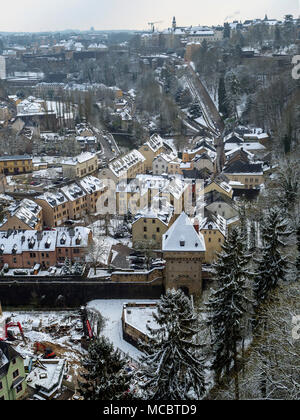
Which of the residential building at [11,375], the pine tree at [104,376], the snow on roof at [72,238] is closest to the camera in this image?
the pine tree at [104,376]

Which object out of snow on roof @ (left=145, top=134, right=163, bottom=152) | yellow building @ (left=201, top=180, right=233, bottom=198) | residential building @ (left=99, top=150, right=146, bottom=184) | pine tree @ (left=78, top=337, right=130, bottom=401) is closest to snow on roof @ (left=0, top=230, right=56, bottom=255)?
residential building @ (left=99, top=150, right=146, bottom=184)

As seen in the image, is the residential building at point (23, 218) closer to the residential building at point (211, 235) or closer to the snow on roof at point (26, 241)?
the snow on roof at point (26, 241)

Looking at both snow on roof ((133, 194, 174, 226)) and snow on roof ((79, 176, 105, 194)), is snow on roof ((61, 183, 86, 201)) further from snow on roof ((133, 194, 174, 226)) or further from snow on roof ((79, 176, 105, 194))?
snow on roof ((133, 194, 174, 226))

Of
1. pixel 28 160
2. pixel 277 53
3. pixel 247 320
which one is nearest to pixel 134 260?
pixel 247 320

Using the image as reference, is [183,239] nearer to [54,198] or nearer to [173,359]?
[173,359]

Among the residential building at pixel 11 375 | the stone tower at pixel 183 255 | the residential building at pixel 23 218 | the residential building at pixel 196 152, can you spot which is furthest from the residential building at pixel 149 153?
the residential building at pixel 11 375

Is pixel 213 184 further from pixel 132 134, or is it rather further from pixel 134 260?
pixel 132 134

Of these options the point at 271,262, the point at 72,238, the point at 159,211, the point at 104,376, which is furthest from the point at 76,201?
the point at 104,376
